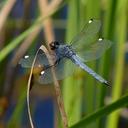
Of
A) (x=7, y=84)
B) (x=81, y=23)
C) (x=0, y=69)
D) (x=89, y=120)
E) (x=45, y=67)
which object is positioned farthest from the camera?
(x=7, y=84)

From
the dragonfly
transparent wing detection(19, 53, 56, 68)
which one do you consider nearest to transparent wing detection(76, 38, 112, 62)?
the dragonfly

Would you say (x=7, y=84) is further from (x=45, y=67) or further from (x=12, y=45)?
(x=45, y=67)

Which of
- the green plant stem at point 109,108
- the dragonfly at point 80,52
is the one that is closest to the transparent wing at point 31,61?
the dragonfly at point 80,52

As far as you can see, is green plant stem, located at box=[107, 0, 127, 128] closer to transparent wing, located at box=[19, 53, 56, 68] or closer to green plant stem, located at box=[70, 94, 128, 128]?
transparent wing, located at box=[19, 53, 56, 68]

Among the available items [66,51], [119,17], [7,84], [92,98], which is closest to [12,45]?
[66,51]

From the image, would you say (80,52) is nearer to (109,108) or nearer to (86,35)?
(86,35)
